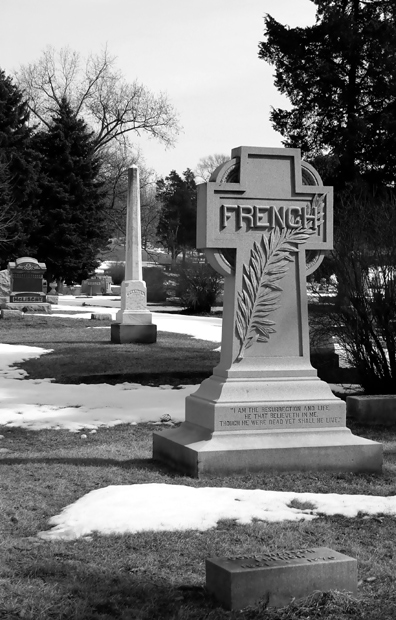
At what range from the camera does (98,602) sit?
154 inches

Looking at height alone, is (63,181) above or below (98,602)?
above

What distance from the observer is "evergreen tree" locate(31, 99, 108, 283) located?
4447cm

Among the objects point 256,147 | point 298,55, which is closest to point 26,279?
point 298,55

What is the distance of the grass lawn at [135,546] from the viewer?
386cm

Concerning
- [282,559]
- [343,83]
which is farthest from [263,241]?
[343,83]

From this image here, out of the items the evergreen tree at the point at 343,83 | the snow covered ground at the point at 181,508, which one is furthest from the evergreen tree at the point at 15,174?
the snow covered ground at the point at 181,508

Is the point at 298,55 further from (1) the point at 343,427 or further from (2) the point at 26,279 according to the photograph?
(1) the point at 343,427

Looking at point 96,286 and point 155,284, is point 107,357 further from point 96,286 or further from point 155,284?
point 96,286

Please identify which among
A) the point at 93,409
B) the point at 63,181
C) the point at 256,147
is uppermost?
the point at 63,181

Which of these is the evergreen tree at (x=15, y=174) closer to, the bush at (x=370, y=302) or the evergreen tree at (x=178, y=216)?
the evergreen tree at (x=178, y=216)

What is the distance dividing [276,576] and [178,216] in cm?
7244

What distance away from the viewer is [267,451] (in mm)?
6715

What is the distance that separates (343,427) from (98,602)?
355 cm

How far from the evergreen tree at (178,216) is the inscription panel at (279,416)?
214ft
